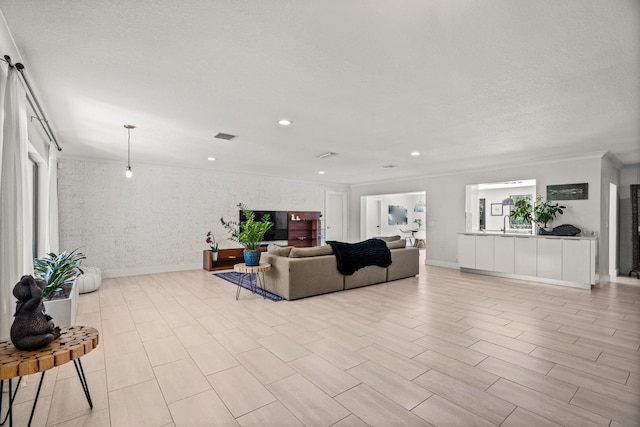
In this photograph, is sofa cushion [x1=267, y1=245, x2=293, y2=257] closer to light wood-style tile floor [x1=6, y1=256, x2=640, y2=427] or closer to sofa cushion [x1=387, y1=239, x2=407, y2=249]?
light wood-style tile floor [x1=6, y1=256, x2=640, y2=427]

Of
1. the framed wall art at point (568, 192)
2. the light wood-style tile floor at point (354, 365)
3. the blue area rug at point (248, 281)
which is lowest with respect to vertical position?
the blue area rug at point (248, 281)

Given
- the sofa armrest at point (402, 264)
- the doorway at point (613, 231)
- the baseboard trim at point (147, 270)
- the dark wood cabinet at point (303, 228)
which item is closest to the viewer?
the sofa armrest at point (402, 264)

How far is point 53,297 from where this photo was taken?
3.12m

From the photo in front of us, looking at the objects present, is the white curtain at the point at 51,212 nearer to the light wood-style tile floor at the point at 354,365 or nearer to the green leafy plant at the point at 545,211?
Answer: the light wood-style tile floor at the point at 354,365

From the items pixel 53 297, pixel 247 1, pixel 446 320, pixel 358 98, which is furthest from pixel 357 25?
pixel 53 297

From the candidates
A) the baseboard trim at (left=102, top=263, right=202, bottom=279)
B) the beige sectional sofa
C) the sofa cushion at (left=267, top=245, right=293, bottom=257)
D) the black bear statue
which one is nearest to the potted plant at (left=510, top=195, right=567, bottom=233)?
the beige sectional sofa

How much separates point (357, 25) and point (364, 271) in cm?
417

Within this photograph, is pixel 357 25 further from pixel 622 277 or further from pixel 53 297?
pixel 622 277

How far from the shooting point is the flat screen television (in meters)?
8.40

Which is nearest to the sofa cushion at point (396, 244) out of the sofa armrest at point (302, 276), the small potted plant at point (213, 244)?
the sofa armrest at point (302, 276)

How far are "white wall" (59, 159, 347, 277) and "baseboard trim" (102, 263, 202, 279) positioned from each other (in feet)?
0.06

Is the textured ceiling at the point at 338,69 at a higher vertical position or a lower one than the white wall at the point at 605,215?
higher

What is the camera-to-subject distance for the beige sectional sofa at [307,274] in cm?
446

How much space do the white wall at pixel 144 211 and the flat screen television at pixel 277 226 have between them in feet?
2.31
